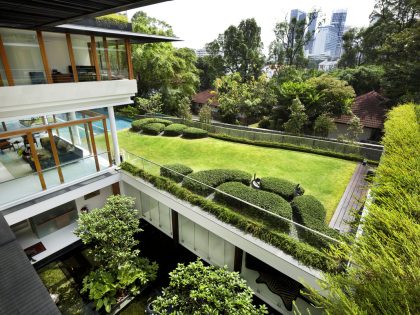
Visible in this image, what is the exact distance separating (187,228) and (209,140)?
8.61 metres

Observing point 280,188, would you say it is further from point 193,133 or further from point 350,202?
point 193,133

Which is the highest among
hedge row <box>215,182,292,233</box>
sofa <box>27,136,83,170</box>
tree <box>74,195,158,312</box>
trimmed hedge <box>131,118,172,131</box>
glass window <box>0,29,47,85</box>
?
glass window <box>0,29,47,85</box>

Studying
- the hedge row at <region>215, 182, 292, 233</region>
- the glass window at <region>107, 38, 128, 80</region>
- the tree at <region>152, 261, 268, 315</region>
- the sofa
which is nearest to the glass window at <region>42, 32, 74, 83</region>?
the glass window at <region>107, 38, 128, 80</region>

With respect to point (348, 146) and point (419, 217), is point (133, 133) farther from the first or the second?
point (419, 217)

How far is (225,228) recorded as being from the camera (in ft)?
25.0

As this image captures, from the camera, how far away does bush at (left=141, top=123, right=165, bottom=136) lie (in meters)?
A: 18.1

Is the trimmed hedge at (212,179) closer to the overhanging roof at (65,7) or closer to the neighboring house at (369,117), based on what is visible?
the overhanging roof at (65,7)

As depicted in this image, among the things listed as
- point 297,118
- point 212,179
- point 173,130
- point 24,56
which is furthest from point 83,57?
point 297,118

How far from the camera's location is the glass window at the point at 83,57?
Result: 861cm

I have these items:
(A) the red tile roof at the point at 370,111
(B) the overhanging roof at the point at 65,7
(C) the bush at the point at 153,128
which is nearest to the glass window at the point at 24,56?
(B) the overhanging roof at the point at 65,7

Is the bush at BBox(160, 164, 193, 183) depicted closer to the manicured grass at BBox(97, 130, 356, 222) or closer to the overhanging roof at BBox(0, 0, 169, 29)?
the manicured grass at BBox(97, 130, 356, 222)

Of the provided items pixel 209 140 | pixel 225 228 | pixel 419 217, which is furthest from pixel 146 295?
pixel 209 140

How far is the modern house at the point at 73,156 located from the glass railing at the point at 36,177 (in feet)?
0.10

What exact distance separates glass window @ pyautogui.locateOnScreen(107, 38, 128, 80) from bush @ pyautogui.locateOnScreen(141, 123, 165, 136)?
8124 mm
